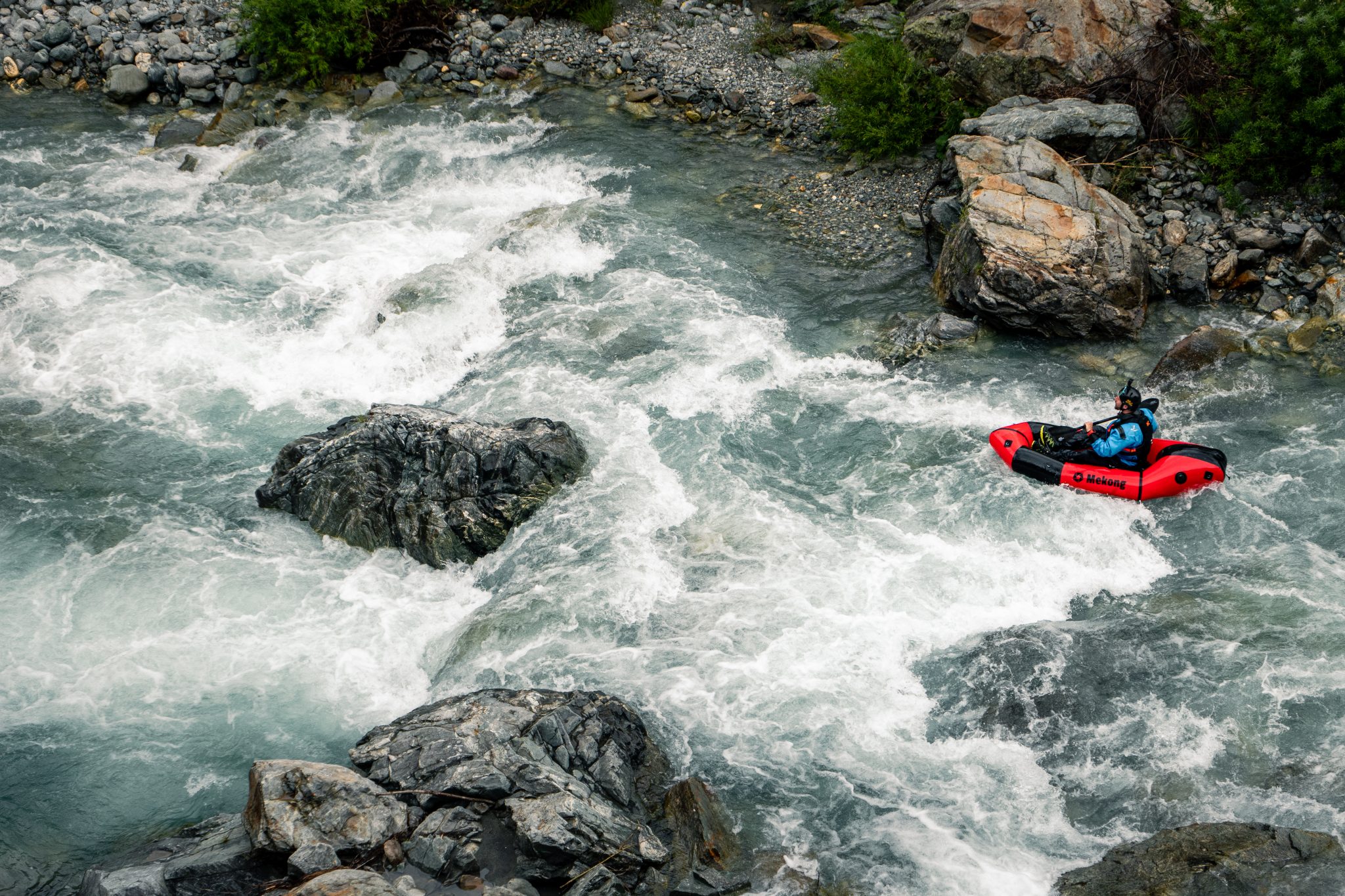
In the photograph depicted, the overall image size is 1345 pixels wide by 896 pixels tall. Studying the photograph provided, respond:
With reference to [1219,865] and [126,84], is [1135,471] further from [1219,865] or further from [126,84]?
[126,84]

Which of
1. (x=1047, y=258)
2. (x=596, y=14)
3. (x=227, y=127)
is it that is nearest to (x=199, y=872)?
(x=1047, y=258)

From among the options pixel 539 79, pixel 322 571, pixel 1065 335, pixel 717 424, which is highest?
pixel 539 79

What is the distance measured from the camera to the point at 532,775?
6.77 metres

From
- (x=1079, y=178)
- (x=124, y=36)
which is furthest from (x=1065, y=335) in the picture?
(x=124, y=36)

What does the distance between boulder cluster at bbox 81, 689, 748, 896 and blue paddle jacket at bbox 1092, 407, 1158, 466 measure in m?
5.11

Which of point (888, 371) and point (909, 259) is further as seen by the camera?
point (909, 259)

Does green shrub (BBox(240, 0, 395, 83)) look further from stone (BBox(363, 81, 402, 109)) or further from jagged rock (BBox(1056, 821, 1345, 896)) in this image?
jagged rock (BBox(1056, 821, 1345, 896))

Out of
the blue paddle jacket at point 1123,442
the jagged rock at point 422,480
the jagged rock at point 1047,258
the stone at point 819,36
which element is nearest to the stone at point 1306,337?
the jagged rock at point 1047,258

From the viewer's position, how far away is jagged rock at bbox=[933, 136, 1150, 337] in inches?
444

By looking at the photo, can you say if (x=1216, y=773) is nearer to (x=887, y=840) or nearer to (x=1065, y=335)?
(x=887, y=840)

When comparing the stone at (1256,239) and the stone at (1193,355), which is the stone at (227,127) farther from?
the stone at (1256,239)

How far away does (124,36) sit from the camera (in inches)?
661

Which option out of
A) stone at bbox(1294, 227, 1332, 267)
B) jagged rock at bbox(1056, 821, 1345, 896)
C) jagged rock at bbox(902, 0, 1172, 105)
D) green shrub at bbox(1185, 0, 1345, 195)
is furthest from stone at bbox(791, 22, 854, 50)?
jagged rock at bbox(1056, 821, 1345, 896)

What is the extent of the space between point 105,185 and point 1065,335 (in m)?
12.5
